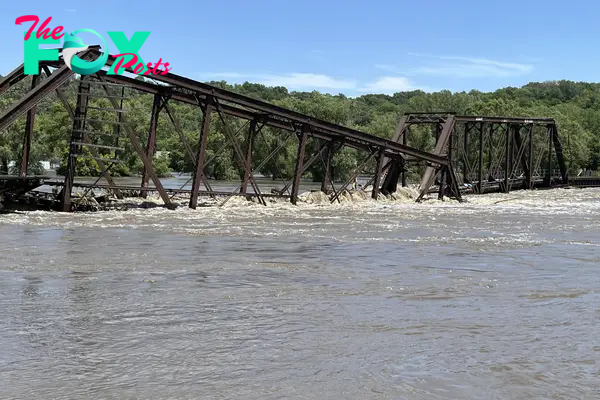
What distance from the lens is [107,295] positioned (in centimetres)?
1111


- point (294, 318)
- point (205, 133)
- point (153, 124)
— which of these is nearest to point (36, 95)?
point (153, 124)

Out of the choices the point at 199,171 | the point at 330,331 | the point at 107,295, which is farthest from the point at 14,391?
the point at 199,171

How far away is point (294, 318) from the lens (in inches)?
386

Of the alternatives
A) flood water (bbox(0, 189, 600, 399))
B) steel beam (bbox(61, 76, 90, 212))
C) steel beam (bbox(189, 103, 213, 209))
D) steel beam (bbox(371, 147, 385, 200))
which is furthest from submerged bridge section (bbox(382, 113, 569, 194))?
flood water (bbox(0, 189, 600, 399))

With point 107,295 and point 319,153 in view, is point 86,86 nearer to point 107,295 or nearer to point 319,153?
point 319,153

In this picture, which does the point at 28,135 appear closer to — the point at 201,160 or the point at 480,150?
the point at 201,160

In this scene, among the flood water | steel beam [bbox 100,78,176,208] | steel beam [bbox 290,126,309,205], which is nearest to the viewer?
the flood water

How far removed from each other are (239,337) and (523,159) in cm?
5865

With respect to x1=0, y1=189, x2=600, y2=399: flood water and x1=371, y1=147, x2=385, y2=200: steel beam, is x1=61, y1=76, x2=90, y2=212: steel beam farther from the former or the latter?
x1=371, y1=147, x2=385, y2=200: steel beam

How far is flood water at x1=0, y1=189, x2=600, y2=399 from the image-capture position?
7.01m

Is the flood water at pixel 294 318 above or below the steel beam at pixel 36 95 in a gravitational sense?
below

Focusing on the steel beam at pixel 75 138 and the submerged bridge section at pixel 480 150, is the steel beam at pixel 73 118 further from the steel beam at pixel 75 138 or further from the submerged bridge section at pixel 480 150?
the submerged bridge section at pixel 480 150

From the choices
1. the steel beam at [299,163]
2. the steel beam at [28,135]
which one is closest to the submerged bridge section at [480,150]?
the steel beam at [299,163]

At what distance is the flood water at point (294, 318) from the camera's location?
276 inches
